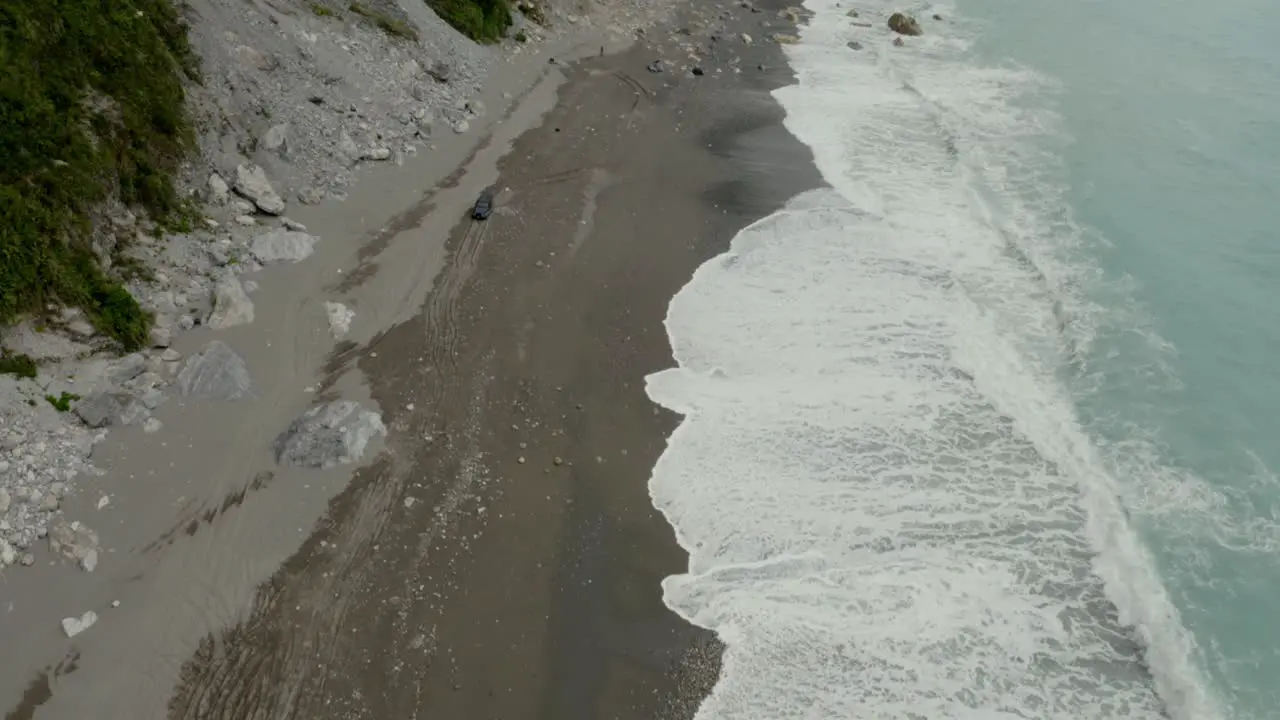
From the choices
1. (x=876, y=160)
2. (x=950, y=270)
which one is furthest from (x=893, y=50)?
(x=950, y=270)

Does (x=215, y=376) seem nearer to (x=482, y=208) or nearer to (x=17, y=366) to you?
(x=17, y=366)

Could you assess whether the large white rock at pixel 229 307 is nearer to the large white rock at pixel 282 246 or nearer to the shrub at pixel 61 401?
the large white rock at pixel 282 246

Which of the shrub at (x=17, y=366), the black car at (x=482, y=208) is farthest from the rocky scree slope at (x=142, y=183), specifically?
the black car at (x=482, y=208)

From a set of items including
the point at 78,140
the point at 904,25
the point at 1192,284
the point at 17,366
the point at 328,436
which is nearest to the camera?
the point at 17,366

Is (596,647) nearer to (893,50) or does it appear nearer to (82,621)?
(82,621)

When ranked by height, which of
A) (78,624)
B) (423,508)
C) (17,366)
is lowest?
(423,508)

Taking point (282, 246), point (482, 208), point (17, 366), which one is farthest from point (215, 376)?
point (482, 208)

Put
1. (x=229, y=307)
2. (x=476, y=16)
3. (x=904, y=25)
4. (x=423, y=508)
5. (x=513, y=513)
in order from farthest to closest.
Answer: (x=904, y=25), (x=476, y=16), (x=229, y=307), (x=513, y=513), (x=423, y=508)
